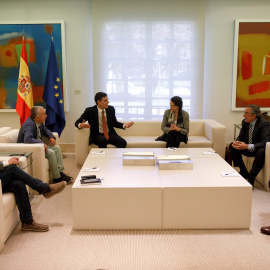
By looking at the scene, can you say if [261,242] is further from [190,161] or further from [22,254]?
[22,254]

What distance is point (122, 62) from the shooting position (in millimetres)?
7164

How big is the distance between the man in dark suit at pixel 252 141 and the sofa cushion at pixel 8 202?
3.05 m

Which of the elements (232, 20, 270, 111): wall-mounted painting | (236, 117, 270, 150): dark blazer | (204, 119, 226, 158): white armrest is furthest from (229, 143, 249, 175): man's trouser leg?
(232, 20, 270, 111): wall-mounted painting

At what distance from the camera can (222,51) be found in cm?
721

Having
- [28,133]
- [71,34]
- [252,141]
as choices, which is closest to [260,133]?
[252,141]

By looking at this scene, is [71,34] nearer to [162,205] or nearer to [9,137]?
[9,137]

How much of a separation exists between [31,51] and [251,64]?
408cm

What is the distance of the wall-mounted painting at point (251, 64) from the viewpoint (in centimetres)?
705

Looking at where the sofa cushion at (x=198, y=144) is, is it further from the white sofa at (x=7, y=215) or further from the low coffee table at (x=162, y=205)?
the white sofa at (x=7, y=215)

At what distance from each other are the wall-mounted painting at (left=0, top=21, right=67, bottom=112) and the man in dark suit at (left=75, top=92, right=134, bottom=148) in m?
1.39

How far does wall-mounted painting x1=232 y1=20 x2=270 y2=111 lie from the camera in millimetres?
7047

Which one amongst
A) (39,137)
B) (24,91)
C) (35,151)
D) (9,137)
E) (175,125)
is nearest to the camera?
(35,151)

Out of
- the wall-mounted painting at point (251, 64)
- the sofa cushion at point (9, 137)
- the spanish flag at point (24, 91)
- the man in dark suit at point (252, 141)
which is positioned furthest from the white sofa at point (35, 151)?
the wall-mounted painting at point (251, 64)

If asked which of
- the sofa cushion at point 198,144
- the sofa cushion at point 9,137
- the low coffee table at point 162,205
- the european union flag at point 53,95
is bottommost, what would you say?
the low coffee table at point 162,205
